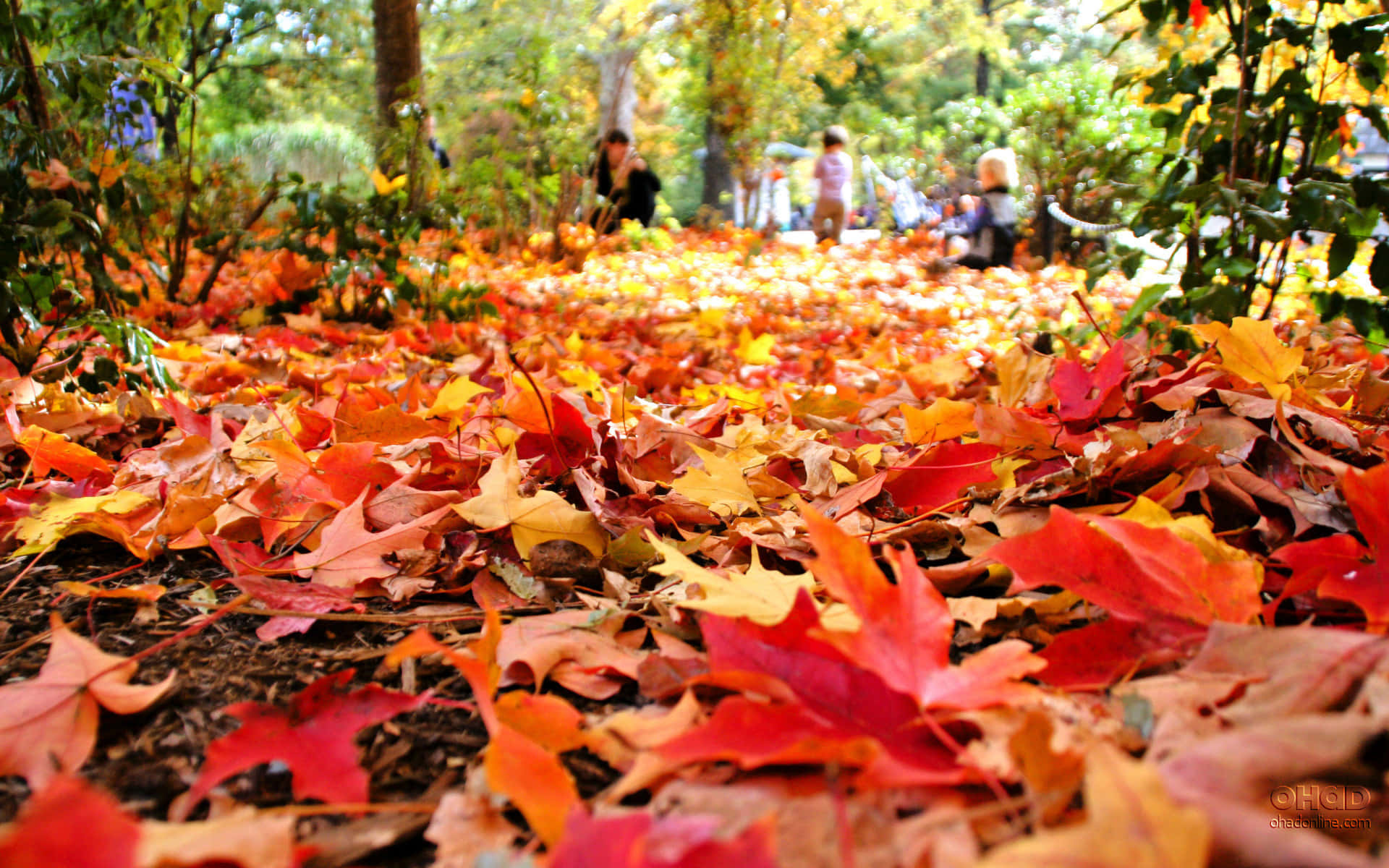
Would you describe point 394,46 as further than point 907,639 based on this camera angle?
Yes

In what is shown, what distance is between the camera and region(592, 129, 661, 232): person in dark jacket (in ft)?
19.9

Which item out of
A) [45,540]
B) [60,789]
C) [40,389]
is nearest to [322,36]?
[40,389]

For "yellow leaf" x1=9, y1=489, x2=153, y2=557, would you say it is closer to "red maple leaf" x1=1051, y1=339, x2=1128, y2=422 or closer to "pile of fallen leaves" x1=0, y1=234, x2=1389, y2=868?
"pile of fallen leaves" x1=0, y1=234, x2=1389, y2=868

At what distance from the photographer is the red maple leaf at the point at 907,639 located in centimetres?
49

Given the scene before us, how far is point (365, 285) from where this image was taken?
9.98 feet

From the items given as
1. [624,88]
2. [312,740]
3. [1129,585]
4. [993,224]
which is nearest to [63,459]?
[312,740]

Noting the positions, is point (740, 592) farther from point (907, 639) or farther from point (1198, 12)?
point (1198, 12)

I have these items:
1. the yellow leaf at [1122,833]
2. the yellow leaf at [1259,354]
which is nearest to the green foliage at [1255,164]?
the yellow leaf at [1259,354]

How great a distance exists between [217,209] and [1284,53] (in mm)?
4417

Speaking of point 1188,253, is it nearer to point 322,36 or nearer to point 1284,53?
point 1284,53

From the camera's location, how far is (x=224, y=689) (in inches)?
26.3

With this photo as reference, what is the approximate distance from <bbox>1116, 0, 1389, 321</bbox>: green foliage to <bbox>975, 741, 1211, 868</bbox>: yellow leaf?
1.37 meters

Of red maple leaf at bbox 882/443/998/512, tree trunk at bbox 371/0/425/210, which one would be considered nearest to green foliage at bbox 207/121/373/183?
tree trunk at bbox 371/0/425/210

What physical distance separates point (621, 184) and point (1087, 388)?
5354 millimetres
